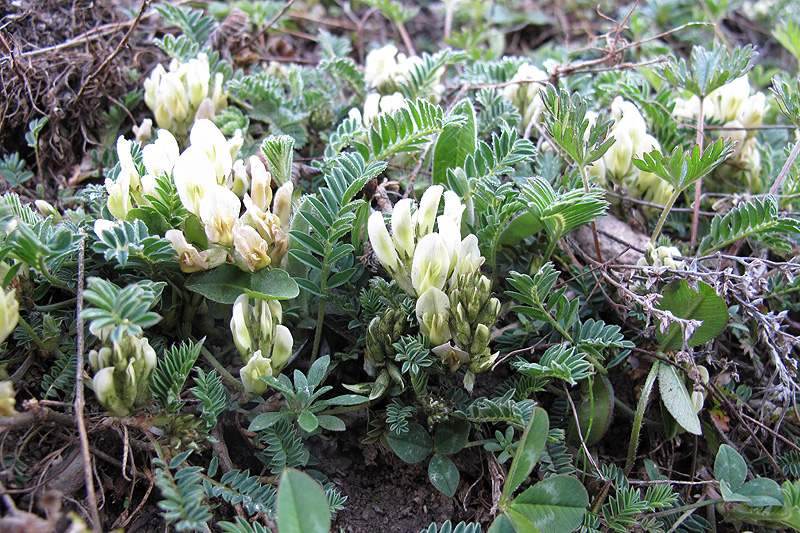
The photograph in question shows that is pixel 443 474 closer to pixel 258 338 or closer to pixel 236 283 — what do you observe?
pixel 258 338

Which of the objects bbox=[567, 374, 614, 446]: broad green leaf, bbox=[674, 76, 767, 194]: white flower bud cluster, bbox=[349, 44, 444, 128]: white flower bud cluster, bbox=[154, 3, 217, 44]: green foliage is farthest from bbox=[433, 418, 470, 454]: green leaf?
bbox=[154, 3, 217, 44]: green foliage

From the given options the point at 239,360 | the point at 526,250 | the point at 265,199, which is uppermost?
the point at 265,199

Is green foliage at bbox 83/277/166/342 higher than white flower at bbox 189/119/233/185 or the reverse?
the reverse

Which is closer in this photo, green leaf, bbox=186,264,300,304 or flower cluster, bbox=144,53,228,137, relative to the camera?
green leaf, bbox=186,264,300,304

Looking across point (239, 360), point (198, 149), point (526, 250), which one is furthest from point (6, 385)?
point (526, 250)

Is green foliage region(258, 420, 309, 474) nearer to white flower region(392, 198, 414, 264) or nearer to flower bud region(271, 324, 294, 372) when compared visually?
flower bud region(271, 324, 294, 372)

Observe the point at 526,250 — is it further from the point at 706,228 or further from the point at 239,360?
the point at 239,360

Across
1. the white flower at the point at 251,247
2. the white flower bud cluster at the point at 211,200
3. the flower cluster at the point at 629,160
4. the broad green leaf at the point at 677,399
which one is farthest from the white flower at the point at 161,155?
the broad green leaf at the point at 677,399

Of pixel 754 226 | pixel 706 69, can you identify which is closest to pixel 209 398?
pixel 754 226
